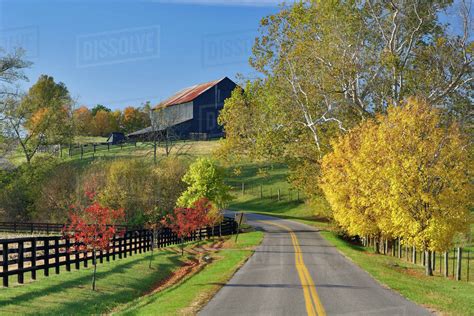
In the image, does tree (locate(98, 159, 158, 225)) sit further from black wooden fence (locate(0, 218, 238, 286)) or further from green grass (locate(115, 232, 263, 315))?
green grass (locate(115, 232, 263, 315))

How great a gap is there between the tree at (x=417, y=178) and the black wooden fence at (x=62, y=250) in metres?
12.7

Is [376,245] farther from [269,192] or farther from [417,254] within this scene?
[269,192]

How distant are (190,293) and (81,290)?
4.42m

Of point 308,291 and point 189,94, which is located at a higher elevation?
point 189,94

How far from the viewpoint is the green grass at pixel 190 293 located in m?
13.5

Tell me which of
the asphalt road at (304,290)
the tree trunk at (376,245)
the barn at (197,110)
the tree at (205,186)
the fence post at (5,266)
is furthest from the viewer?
the barn at (197,110)

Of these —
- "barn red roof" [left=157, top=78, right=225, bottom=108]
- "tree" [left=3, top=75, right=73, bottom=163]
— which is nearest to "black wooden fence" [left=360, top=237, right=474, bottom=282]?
"tree" [left=3, top=75, right=73, bottom=163]

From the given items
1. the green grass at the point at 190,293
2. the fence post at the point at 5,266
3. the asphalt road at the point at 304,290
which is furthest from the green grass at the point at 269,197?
the fence post at the point at 5,266

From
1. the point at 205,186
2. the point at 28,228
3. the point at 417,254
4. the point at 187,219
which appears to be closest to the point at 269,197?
the point at 205,186

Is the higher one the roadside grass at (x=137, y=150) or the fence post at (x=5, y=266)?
the roadside grass at (x=137, y=150)

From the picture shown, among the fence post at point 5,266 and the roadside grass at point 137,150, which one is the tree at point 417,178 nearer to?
the fence post at point 5,266

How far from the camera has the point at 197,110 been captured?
289ft

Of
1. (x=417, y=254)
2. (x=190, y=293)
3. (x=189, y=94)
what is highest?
(x=189, y=94)

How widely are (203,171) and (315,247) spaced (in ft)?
49.4
